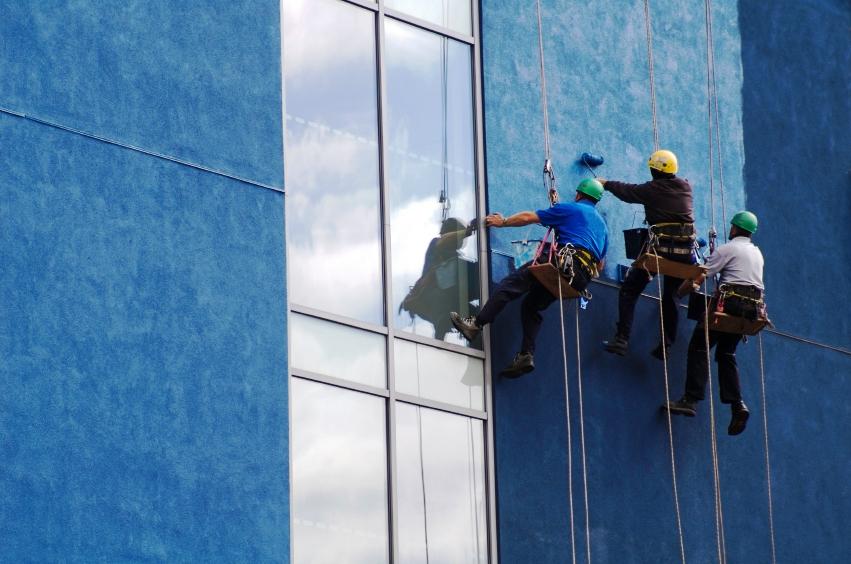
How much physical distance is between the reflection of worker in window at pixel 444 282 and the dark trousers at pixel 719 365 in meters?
2.03

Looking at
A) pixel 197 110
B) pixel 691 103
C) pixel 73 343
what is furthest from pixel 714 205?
pixel 73 343

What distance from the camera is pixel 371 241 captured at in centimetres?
1309

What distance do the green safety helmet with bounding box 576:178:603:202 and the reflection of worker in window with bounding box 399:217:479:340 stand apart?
2.61 ft

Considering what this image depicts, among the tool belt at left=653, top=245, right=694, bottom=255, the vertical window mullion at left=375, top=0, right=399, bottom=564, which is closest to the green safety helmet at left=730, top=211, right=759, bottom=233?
the tool belt at left=653, top=245, right=694, bottom=255

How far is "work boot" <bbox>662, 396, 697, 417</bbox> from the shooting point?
576 inches

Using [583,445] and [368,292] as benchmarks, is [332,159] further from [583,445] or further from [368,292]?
[583,445]

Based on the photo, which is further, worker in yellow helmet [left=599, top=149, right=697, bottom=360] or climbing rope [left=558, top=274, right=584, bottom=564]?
worker in yellow helmet [left=599, top=149, right=697, bottom=360]

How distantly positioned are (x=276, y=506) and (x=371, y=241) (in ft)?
7.06

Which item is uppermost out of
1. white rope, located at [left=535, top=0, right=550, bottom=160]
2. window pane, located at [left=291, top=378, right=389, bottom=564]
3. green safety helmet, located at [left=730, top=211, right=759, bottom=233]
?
white rope, located at [left=535, top=0, right=550, bottom=160]

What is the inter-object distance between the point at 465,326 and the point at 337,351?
1177 mm

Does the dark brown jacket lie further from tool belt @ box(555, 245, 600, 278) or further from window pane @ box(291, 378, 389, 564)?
window pane @ box(291, 378, 389, 564)

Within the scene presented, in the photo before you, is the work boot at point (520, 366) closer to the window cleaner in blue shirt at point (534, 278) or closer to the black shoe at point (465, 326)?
the window cleaner in blue shirt at point (534, 278)

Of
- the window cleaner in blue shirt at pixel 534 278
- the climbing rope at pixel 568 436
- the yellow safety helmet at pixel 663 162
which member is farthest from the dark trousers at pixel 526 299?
the yellow safety helmet at pixel 663 162

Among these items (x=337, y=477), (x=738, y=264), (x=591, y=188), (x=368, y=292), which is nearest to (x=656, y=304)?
(x=738, y=264)
